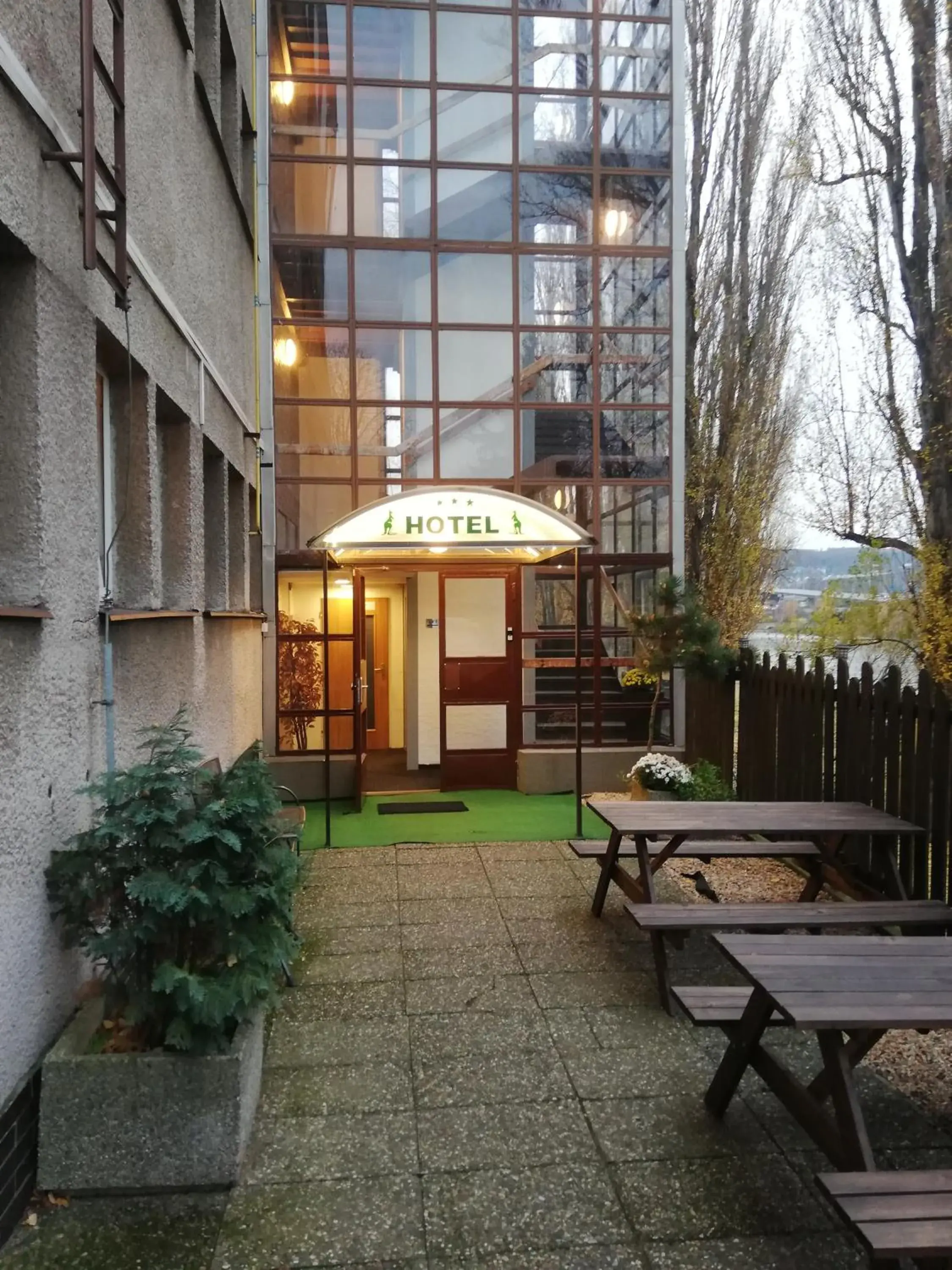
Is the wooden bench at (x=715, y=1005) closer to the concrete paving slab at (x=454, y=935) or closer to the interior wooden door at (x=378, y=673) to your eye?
the concrete paving slab at (x=454, y=935)

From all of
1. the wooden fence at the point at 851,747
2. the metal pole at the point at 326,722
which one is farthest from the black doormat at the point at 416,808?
the wooden fence at the point at 851,747

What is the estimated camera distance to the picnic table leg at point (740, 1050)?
3.01 meters

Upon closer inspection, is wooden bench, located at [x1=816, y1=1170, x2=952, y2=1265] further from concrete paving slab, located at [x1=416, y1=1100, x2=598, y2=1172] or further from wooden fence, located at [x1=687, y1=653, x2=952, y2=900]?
wooden fence, located at [x1=687, y1=653, x2=952, y2=900]

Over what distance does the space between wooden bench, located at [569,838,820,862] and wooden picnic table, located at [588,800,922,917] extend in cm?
2

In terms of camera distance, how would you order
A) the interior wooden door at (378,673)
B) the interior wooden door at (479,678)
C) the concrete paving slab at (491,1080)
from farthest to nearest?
the interior wooden door at (378,673), the interior wooden door at (479,678), the concrete paving slab at (491,1080)

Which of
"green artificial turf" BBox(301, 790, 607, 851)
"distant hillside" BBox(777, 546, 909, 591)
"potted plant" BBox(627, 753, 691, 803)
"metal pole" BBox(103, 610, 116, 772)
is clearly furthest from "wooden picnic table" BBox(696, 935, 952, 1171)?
"distant hillside" BBox(777, 546, 909, 591)

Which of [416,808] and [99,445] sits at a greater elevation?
[99,445]

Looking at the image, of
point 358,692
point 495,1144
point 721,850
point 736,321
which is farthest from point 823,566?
point 495,1144

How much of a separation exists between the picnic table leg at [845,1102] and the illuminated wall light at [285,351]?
767 centimetres

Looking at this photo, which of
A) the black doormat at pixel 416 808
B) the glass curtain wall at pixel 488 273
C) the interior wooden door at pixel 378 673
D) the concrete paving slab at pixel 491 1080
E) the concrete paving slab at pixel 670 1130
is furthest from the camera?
the interior wooden door at pixel 378 673

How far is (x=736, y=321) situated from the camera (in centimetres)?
1438

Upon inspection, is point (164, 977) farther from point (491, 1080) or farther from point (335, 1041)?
point (491, 1080)

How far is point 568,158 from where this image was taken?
9.06 metres

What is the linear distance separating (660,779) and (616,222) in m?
5.77
